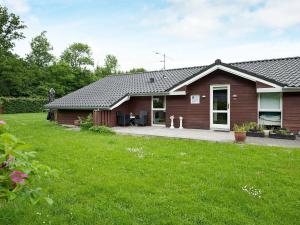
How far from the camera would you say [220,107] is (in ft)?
45.5

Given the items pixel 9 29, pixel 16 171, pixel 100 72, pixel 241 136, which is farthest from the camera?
pixel 100 72

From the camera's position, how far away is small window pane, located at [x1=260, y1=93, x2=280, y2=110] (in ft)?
40.0

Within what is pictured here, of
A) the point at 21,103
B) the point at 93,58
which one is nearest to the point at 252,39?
the point at 21,103

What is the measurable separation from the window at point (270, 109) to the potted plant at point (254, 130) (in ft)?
2.98

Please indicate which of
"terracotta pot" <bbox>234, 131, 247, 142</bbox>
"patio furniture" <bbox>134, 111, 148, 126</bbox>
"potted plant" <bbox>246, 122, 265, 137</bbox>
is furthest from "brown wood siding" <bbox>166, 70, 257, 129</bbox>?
"terracotta pot" <bbox>234, 131, 247, 142</bbox>

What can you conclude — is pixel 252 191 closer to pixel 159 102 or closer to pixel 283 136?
pixel 283 136

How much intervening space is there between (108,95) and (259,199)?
14178 millimetres

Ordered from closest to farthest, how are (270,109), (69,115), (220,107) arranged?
1. (270,109)
2. (220,107)
3. (69,115)

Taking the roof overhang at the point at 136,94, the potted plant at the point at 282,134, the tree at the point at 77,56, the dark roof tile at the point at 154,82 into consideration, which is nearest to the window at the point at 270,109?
the dark roof tile at the point at 154,82

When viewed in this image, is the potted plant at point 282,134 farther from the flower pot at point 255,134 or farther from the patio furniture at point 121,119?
the patio furniture at point 121,119

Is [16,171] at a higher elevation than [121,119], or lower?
lower

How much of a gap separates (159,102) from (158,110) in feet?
1.62

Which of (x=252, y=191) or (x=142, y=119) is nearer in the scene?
(x=252, y=191)

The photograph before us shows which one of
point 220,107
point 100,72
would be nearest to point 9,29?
point 220,107
